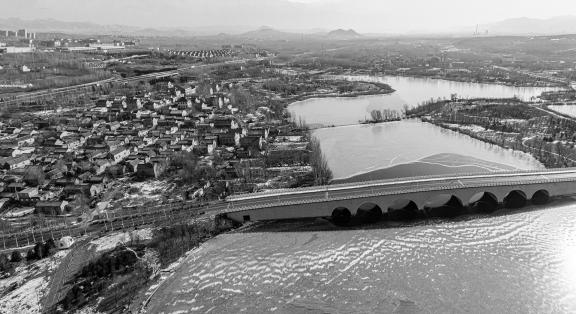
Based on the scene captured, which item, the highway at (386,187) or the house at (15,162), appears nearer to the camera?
the highway at (386,187)

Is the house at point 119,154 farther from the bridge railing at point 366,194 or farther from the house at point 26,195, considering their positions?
the bridge railing at point 366,194

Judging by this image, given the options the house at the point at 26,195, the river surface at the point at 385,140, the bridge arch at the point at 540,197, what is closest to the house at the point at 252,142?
the river surface at the point at 385,140

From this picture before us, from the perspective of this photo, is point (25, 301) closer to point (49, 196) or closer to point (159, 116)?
point (49, 196)

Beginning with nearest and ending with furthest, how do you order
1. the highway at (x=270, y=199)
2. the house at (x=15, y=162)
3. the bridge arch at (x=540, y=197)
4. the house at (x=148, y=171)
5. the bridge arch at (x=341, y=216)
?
the highway at (x=270, y=199), the bridge arch at (x=341, y=216), the bridge arch at (x=540, y=197), the house at (x=148, y=171), the house at (x=15, y=162)

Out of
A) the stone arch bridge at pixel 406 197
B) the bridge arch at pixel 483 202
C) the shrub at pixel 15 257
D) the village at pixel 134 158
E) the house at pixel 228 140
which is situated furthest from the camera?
the house at pixel 228 140

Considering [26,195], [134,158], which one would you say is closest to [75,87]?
[134,158]

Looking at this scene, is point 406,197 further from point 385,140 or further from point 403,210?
point 385,140
